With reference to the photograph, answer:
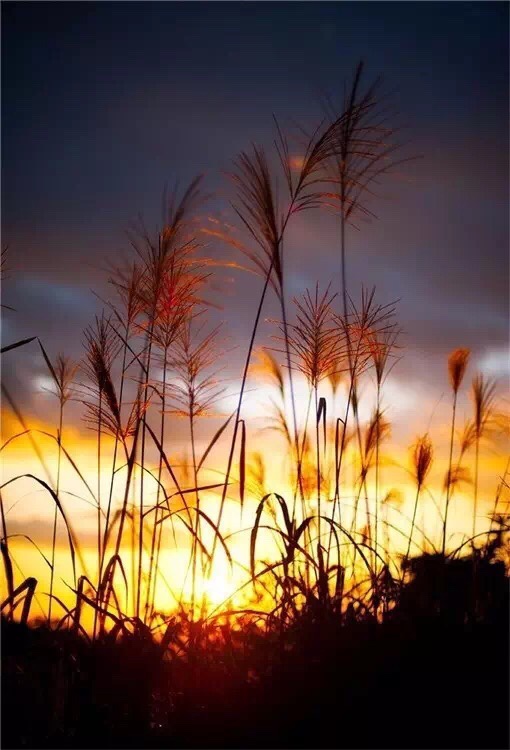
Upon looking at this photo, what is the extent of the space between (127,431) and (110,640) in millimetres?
893

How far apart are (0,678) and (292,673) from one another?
1057 millimetres

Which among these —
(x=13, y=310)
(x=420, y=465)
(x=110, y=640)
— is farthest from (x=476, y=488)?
(x=13, y=310)

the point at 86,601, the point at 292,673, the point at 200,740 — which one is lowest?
the point at 200,740

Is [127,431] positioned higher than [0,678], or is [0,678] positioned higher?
[127,431]

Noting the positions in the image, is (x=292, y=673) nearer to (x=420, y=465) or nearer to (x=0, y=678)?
(x=0, y=678)

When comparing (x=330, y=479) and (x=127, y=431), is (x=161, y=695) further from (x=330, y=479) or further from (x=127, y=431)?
(x=330, y=479)

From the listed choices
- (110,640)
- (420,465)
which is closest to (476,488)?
(420,465)

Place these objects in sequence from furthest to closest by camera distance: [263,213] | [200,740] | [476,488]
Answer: [476,488], [263,213], [200,740]

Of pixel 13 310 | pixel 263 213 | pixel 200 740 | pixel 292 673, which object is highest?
pixel 263 213

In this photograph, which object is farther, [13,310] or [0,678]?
[13,310]

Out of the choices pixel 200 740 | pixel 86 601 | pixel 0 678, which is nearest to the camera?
pixel 200 740

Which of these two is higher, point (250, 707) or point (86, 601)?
point (86, 601)

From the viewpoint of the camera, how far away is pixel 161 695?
2549 mm

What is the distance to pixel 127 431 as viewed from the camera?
3104 millimetres
